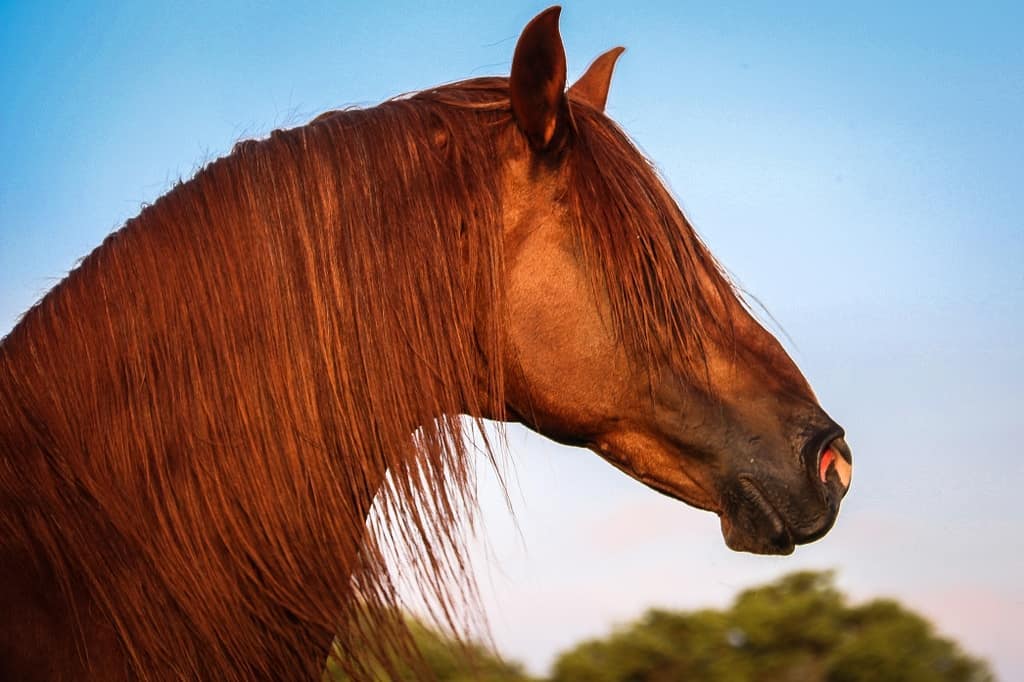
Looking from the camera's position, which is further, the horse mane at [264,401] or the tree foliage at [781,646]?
the tree foliage at [781,646]

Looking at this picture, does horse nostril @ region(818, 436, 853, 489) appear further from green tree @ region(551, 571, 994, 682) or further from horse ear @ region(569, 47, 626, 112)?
green tree @ region(551, 571, 994, 682)

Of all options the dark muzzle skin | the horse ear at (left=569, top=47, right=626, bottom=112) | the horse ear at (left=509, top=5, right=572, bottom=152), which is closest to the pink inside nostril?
the dark muzzle skin

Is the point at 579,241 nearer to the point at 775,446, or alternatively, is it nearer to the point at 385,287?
the point at 385,287

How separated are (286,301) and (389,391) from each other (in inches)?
10.0

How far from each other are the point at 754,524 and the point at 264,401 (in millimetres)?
1013

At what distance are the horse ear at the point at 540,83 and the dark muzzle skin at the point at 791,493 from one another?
79 centimetres

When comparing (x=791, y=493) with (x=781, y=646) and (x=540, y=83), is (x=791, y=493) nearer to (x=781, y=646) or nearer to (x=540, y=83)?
(x=540, y=83)

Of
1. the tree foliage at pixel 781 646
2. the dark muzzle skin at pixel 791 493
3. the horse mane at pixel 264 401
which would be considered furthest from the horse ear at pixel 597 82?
the tree foliage at pixel 781 646

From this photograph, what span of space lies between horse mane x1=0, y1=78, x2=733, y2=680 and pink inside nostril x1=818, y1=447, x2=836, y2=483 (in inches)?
26.1

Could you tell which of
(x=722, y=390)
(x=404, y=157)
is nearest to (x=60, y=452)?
(x=404, y=157)

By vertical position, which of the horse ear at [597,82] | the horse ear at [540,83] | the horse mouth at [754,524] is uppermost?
the horse ear at [597,82]

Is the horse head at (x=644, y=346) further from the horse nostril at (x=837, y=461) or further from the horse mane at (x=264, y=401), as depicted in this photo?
the horse mane at (x=264, y=401)

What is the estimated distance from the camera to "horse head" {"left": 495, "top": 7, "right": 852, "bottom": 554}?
2010 millimetres

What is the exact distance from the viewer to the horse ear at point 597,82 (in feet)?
8.77
